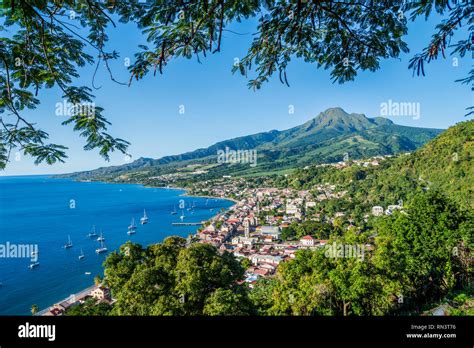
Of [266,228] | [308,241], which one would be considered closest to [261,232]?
[266,228]

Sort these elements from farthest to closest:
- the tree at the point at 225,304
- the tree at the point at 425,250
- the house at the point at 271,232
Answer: the house at the point at 271,232, the tree at the point at 425,250, the tree at the point at 225,304

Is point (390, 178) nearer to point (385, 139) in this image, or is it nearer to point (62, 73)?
point (62, 73)

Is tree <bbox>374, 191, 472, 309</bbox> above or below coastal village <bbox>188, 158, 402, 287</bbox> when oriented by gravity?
above

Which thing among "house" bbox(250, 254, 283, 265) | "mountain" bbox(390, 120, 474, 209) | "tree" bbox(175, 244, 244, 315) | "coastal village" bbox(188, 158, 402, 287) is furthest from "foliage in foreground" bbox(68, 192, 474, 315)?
"mountain" bbox(390, 120, 474, 209)

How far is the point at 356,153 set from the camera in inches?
2992

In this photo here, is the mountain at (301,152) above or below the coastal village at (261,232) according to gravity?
above

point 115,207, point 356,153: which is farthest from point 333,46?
point 356,153

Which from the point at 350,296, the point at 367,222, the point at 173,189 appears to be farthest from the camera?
the point at 173,189

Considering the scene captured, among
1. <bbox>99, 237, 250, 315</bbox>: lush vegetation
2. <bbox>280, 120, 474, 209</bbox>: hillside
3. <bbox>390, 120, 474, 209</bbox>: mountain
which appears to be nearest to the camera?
<bbox>99, 237, 250, 315</bbox>: lush vegetation

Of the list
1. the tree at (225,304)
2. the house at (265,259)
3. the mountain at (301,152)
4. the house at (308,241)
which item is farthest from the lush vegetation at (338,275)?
the mountain at (301,152)

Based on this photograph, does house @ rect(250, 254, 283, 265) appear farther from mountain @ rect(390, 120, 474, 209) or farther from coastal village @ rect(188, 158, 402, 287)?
mountain @ rect(390, 120, 474, 209)

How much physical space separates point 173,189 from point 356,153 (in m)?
57.7

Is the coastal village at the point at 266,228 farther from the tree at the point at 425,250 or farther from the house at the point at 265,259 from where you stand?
the tree at the point at 425,250

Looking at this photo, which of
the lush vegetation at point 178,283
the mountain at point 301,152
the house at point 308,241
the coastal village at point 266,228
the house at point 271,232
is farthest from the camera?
the mountain at point 301,152
